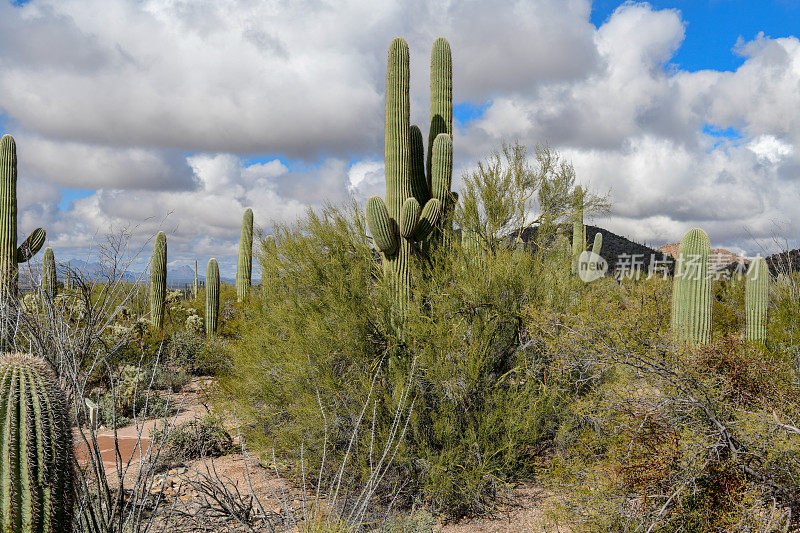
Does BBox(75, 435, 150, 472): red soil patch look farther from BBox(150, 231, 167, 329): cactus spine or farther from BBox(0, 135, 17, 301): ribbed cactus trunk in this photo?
BBox(150, 231, 167, 329): cactus spine

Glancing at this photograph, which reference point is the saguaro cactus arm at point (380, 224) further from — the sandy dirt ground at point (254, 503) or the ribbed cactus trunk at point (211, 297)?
the ribbed cactus trunk at point (211, 297)

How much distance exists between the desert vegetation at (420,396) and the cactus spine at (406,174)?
0.12 feet

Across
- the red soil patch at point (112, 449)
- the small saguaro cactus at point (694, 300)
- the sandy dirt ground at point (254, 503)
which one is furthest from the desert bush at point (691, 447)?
the red soil patch at point (112, 449)

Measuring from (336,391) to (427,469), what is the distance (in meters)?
1.20

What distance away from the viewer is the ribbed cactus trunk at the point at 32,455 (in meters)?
2.43

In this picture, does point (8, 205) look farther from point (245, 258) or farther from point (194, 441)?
point (194, 441)

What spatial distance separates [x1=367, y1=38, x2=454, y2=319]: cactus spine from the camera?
699 cm

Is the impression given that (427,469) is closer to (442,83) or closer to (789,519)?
(789,519)

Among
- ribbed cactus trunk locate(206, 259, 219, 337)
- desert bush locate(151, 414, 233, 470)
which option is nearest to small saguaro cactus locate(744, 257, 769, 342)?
desert bush locate(151, 414, 233, 470)

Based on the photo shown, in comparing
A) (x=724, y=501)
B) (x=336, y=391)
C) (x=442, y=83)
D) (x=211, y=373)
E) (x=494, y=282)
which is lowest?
(x=211, y=373)

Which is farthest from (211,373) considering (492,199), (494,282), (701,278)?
(701,278)

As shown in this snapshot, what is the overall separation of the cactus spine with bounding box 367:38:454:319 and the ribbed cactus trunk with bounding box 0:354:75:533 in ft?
13.6

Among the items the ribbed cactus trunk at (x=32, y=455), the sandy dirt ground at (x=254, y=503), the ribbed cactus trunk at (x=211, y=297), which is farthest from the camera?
the ribbed cactus trunk at (x=211, y=297)

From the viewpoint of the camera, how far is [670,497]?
339 cm
